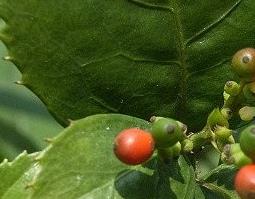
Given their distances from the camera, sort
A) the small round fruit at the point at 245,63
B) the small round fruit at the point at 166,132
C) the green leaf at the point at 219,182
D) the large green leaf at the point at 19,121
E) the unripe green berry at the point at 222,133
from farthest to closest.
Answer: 1. the large green leaf at the point at 19,121
2. the green leaf at the point at 219,182
3. the unripe green berry at the point at 222,133
4. the small round fruit at the point at 245,63
5. the small round fruit at the point at 166,132

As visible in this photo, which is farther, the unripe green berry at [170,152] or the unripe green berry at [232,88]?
the unripe green berry at [232,88]

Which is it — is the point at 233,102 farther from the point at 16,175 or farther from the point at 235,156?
the point at 16,175

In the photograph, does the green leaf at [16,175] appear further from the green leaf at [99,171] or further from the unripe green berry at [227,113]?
the unripe green berry at [227,113]

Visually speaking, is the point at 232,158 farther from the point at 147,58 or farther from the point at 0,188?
the point at 0,188

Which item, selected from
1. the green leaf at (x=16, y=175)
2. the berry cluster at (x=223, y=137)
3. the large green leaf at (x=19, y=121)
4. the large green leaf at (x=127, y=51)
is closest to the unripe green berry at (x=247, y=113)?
the berry cluster at (x=223, y=137)

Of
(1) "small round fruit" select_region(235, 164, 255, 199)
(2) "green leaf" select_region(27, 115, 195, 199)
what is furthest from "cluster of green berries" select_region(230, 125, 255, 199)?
(2) "green leaf" select_region(27, 115, 195, 199)

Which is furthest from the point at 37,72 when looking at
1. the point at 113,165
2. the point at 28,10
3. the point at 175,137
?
the point at 175,137
